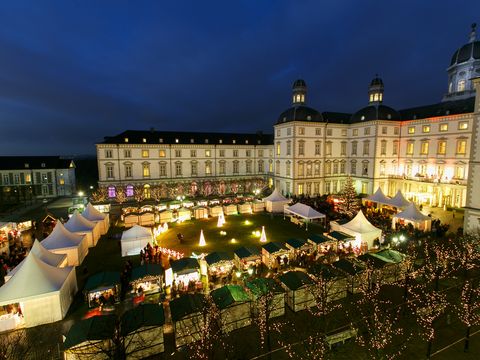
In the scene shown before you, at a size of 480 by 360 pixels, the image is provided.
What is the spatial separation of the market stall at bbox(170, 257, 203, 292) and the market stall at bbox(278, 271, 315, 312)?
16.4 ft

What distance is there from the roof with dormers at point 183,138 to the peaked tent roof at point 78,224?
21260 millimetres

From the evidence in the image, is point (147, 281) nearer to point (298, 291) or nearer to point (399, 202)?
point (298, 291)

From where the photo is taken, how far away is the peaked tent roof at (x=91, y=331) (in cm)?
847

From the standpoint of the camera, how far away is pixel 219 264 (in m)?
14.8

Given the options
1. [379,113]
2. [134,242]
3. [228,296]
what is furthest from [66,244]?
[379,113]

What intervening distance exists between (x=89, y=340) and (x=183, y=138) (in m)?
38.7

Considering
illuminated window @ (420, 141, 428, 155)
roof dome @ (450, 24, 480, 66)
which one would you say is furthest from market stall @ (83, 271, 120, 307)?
roof dome @ (450, 24, 480, 66)

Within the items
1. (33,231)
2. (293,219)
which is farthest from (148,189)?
(293,219)

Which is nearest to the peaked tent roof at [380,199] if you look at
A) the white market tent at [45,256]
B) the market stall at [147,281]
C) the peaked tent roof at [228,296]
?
the peaked tent roof at [228,296]

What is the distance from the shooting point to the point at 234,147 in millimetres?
46906

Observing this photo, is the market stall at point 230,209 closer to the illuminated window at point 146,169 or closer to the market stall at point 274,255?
the market stall at point 274,255

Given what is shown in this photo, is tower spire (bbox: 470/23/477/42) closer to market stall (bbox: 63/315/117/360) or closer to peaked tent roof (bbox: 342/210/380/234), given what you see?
peaked tent roof (bbox: 342/210/380/234)

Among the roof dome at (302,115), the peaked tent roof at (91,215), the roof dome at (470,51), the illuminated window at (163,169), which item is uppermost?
the roof dome at (470,51)

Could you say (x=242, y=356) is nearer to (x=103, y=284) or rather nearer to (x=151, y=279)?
(x=151, y=279)
